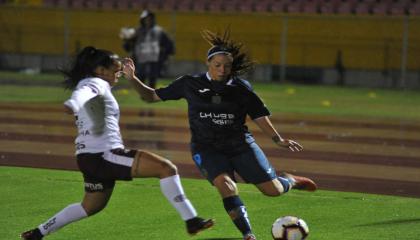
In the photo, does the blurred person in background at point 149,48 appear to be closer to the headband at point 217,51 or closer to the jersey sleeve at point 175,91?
the jersey sleeve at point 175,91

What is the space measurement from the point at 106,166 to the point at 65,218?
1.86 ft

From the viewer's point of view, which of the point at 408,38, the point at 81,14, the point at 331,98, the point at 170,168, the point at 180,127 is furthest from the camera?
the point at 81,14

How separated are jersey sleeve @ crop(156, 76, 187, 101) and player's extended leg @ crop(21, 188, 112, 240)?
1.40 meters

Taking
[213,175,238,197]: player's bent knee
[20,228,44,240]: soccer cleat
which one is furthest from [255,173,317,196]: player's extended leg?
[20,228,44,240]: soccer cleat

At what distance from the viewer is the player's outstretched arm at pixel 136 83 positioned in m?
8.95

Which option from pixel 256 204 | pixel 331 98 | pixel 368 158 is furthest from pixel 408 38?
pixel 256 204

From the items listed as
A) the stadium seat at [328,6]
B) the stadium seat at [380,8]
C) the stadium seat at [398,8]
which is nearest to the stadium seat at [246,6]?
the stadium seat at [328,6]

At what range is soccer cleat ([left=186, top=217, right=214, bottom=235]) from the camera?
7.92 meters

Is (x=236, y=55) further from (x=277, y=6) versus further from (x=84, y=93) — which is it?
(x=277, y=6)

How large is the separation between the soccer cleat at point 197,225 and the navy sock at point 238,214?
463 mm

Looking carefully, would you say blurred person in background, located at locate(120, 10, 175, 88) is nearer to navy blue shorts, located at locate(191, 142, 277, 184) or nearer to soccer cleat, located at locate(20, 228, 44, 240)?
navy blue shorts, located at locate(191, 142, 277, 184)

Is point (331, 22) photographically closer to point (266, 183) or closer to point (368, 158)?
point (368, 158)

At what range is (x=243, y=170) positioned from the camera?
8852 millimetres

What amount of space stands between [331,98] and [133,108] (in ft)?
20.1
